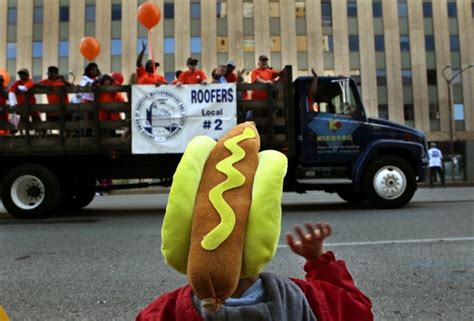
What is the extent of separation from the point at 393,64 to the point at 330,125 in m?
35.0

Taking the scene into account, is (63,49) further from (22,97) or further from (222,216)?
(222,216)

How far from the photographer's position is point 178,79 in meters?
9.06

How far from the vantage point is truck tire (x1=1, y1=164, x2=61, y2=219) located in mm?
8359

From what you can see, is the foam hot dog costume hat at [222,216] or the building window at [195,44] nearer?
the foam hot dog costume hat at [222,216]

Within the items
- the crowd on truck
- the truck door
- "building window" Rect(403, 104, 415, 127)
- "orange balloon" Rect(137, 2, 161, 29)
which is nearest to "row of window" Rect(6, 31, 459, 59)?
"building window" Rect(403, 104, 415, 127)

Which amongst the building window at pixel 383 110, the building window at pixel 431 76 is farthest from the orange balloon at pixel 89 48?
the building window at pixel 431 76

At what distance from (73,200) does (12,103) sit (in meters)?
2.41

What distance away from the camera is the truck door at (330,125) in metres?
9.02

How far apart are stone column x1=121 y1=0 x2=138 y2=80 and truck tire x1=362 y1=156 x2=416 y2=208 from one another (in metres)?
34.3

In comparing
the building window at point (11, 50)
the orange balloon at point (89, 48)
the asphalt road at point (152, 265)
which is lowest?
the asphalt road at point (152, 265)

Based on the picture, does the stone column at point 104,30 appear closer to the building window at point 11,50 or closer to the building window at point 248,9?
the building window at point 11,50

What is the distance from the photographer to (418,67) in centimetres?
4094

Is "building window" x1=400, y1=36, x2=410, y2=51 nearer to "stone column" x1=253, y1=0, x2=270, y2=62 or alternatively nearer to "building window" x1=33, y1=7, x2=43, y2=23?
"stone column" x1=253, y1=0, x2=270, y2=62

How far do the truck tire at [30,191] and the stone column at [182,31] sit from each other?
109ft
